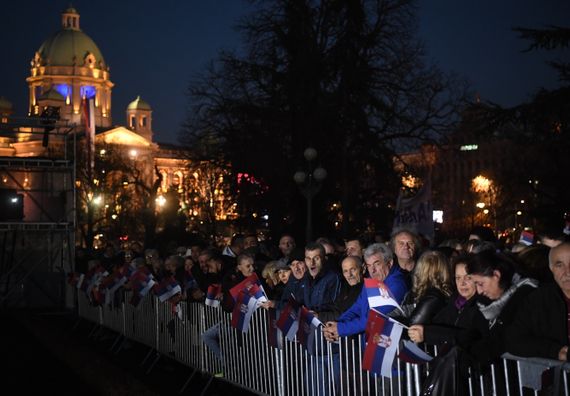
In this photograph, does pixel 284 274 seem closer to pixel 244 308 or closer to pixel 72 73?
pixel 244 308

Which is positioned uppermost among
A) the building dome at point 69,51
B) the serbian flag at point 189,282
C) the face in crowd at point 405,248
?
the building dome at point 69,51

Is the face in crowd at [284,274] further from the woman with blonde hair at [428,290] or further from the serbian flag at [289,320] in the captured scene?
the woman with blonde hair at [428,290]

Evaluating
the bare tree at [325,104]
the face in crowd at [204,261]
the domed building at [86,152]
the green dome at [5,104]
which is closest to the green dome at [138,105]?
the domed building at [86,152]

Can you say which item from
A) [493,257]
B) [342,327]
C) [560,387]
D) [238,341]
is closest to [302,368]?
[342,327]

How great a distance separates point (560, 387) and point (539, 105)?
1131 centimetres

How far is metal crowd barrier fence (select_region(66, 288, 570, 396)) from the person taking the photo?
582cm

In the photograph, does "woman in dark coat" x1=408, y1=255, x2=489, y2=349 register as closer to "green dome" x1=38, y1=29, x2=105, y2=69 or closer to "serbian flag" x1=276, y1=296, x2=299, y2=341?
"serbian flag" x1=276, y1=296, x2=299, y2=341

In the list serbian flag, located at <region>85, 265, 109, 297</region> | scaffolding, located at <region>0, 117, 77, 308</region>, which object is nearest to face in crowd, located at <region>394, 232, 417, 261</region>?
serbian flag, located at <region>85, 265, 109, 297</region>

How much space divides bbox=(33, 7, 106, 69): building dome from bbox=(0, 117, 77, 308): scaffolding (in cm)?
13990

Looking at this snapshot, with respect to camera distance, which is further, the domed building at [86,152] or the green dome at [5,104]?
the green dome at [5,104]

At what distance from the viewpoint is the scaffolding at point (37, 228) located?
2470 centimetres

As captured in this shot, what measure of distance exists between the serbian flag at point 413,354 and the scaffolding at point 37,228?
62.2 ft

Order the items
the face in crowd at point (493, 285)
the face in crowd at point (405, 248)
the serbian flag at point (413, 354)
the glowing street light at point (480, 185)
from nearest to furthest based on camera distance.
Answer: the face in crowd at point (493, 285), the serbian flag at point (413, 354), the face in crowd at point (405, 248), the glowing street light at point (480, 185)

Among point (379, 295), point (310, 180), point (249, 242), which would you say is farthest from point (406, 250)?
point (310, 180)
